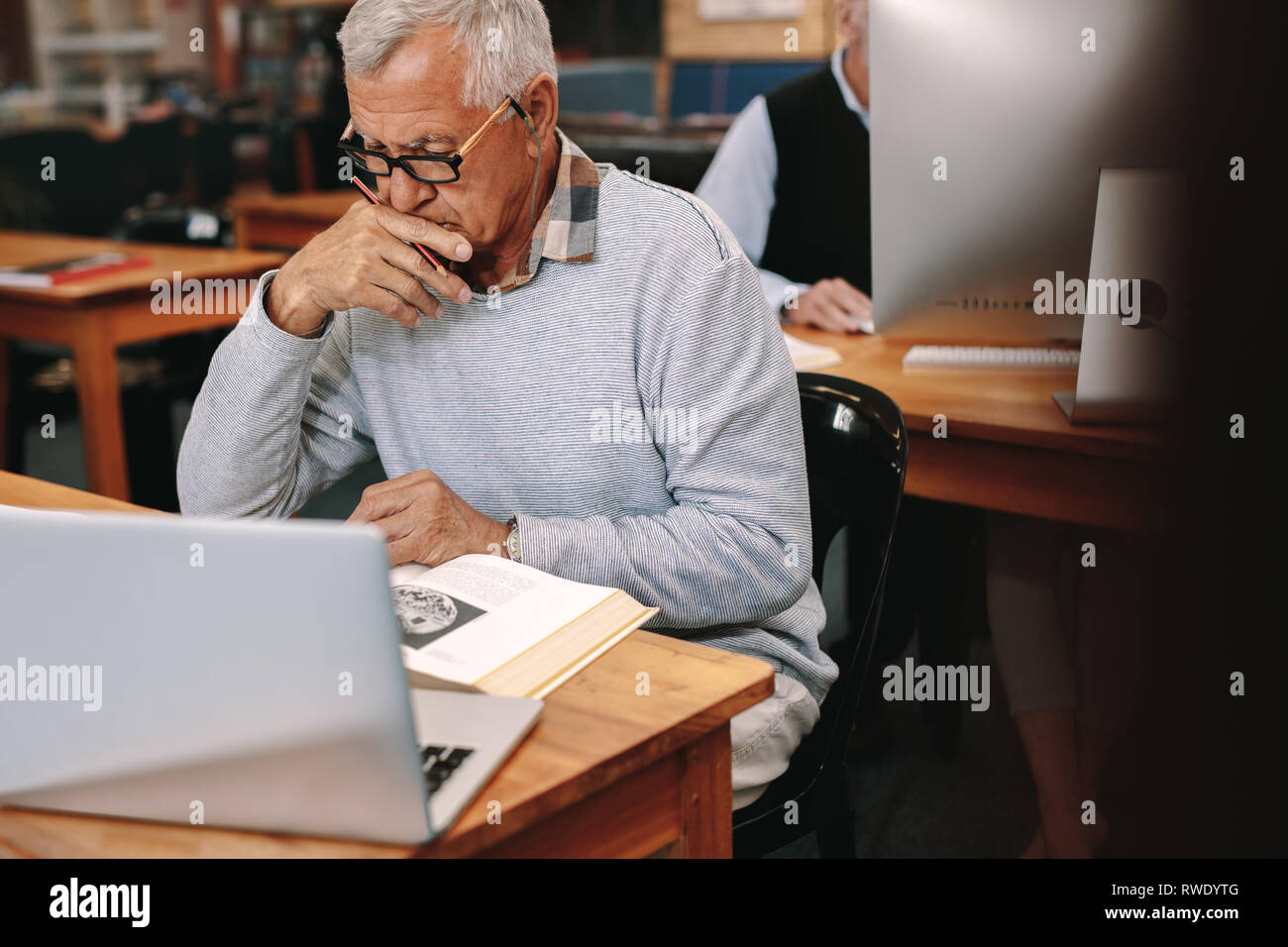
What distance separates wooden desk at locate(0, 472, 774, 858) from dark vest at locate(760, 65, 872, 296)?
164 centimetres

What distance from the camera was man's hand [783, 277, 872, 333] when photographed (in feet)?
6.91

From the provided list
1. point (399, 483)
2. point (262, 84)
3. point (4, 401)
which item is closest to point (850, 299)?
point (399, 483)

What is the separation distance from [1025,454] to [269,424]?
0.93 metres

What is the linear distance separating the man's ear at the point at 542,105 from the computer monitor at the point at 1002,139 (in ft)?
1.78

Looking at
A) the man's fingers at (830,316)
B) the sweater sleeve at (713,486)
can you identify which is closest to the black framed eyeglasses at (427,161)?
the sweater sleeve at (713,486)

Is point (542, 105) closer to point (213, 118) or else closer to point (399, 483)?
point (399, 483)

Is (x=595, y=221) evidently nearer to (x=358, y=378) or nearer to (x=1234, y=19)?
(x=358, y=378)

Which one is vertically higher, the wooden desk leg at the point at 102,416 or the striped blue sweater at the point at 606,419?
the striped blue sweater at the point at 606,419

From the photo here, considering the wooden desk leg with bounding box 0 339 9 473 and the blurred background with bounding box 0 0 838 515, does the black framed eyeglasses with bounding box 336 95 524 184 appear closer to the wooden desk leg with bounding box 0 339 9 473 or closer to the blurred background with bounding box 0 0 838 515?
the blurred background with bounding box 0 0 838 515

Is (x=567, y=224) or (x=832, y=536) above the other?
(x=567, y=224)

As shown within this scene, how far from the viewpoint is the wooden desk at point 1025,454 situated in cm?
151

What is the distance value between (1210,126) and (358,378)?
37.3 inches

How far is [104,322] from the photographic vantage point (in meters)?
2.83

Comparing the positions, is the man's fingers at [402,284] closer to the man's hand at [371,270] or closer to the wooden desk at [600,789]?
the man's hand at [371,270]
